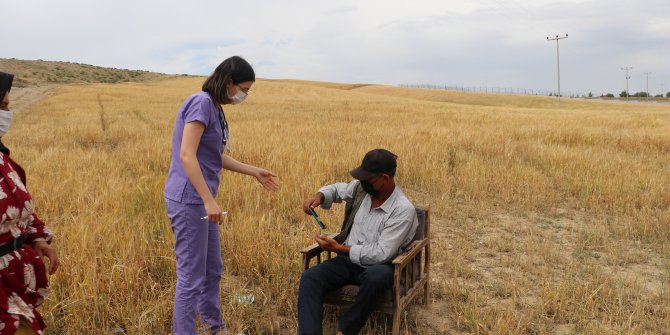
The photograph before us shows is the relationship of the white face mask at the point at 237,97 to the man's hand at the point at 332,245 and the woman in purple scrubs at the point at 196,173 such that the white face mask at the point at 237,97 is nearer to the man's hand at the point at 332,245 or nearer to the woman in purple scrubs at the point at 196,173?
the woman in purple scrubs at the point at 196,173

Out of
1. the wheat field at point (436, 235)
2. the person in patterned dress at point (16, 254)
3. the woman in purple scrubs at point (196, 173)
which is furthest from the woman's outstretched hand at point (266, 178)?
the person in patterned dress at point (16, 254)

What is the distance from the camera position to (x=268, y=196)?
6.73m

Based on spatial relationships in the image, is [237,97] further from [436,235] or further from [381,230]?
[436,235]

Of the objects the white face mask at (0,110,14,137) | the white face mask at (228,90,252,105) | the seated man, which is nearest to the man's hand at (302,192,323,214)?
the seated man

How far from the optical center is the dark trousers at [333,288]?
3393mm

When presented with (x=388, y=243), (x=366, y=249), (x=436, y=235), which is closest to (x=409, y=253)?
(x=388, y=243)

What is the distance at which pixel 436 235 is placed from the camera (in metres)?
6.01

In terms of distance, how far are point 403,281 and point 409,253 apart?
0.40 metres

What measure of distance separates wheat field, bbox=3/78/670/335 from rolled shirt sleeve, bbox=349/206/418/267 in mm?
553

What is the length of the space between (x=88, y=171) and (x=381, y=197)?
20.2ft

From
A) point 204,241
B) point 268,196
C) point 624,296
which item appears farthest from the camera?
point 268,196

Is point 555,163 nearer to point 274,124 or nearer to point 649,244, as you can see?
point 649,244

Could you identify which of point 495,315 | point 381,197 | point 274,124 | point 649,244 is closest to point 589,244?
point 649,244

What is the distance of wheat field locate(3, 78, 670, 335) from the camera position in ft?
12.5
